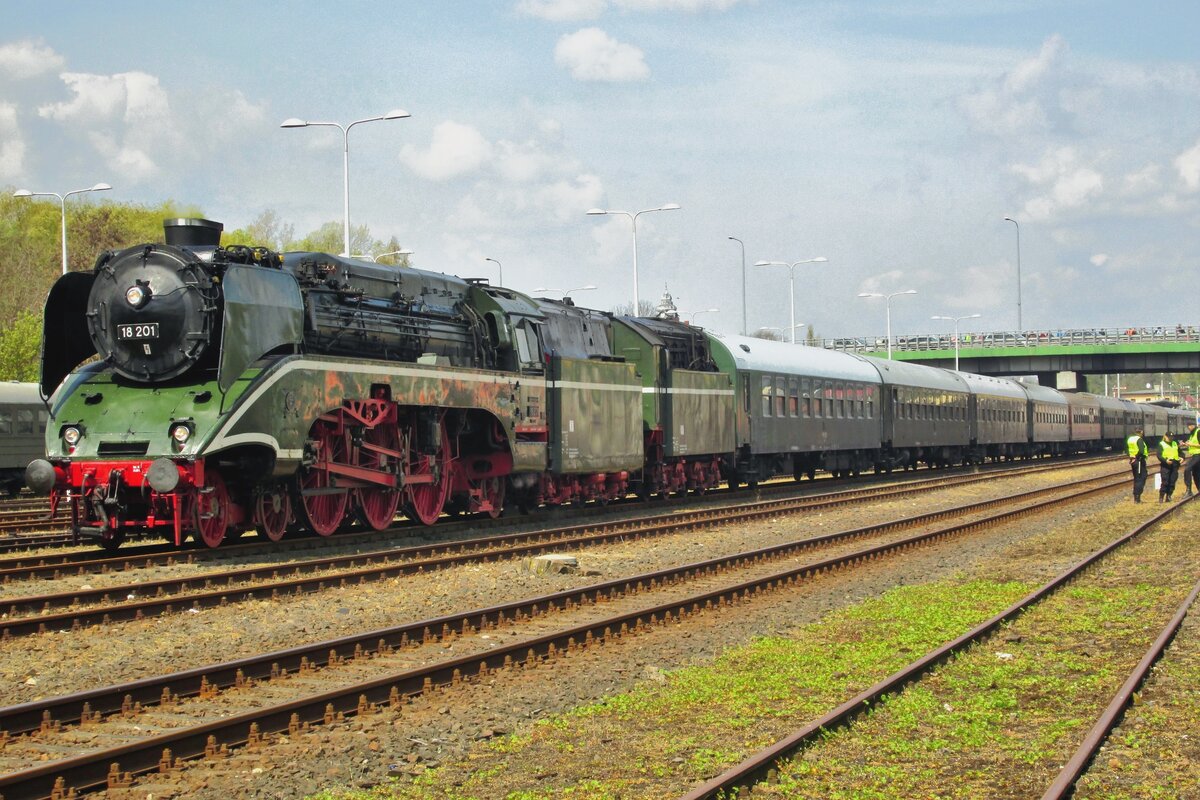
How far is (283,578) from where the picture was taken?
1348 centimetres

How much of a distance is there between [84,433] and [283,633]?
5524 millimetres

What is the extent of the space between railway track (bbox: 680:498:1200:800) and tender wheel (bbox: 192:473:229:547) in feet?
28.4

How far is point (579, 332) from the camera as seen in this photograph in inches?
907

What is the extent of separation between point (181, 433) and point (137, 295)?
6.46 ft

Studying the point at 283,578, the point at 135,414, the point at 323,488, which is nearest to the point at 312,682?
the point at 283,578

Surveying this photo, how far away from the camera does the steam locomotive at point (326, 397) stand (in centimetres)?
1420

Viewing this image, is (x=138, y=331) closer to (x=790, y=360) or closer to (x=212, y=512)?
(x=212, y=512)

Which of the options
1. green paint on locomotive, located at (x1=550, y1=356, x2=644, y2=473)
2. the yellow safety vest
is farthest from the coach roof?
the yellow safety vest

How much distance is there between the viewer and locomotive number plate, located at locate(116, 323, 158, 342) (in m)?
14.4

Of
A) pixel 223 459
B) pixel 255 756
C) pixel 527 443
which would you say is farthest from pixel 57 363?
pixel 255 756

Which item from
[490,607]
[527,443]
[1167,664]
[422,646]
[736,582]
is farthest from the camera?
[527,443]

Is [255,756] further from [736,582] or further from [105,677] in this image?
[736,582]

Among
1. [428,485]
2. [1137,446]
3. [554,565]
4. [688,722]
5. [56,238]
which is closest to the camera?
[688,722]

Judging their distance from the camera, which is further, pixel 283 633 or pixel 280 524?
pixel 280 524
